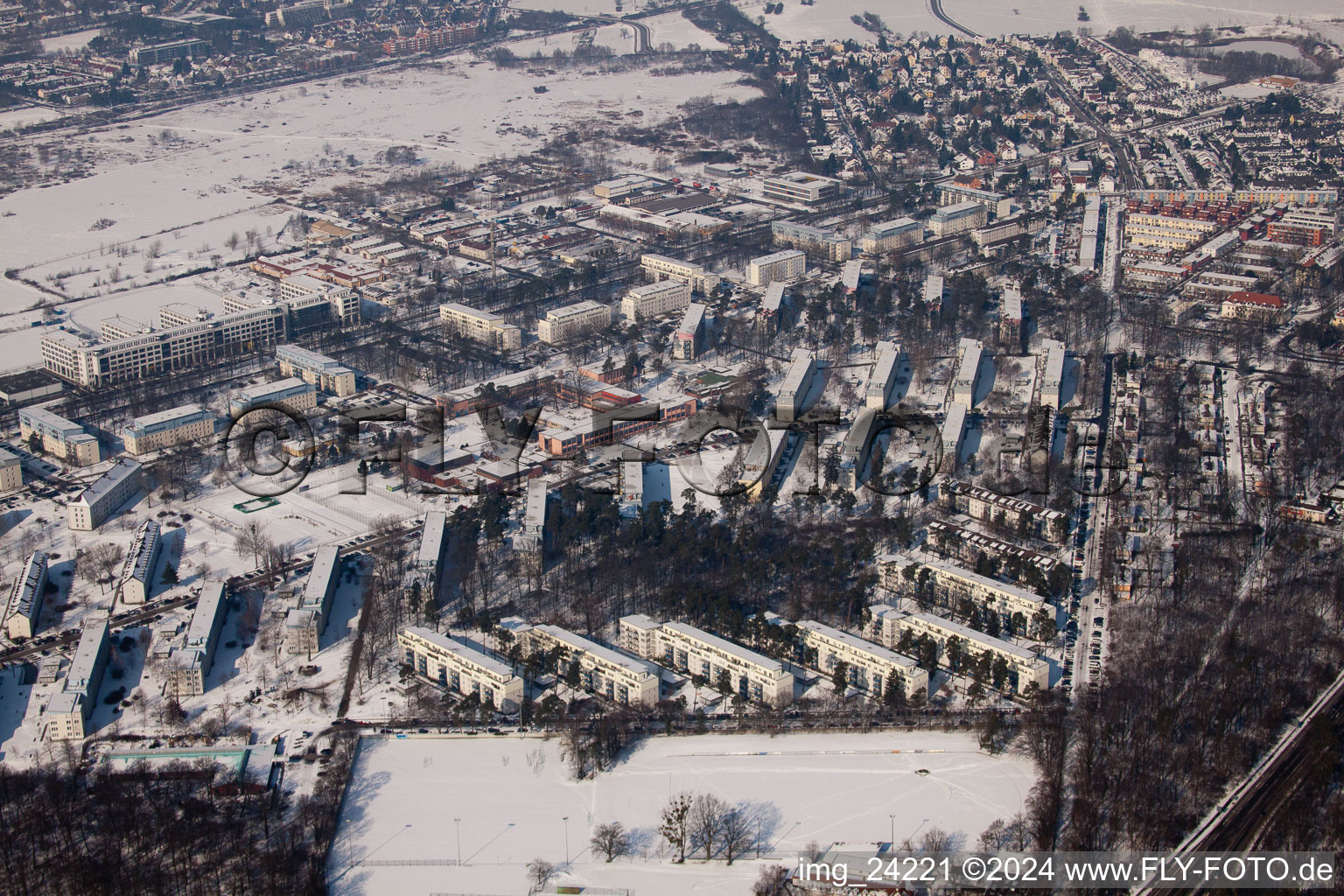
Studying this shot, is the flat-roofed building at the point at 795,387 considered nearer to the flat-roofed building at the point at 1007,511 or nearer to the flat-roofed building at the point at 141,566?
the flat-roofed building at the point at 1007,511

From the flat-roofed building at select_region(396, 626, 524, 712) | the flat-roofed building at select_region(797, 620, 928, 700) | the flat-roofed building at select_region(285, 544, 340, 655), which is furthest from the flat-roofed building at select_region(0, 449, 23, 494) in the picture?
the flat-roofed building at select_region(797, 620, 928, 700)

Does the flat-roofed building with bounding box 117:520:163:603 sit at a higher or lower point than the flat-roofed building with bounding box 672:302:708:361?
lower

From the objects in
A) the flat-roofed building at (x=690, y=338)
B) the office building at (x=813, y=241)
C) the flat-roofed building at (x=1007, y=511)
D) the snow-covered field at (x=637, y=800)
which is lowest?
the snow-covered field at (x=637, y=800)

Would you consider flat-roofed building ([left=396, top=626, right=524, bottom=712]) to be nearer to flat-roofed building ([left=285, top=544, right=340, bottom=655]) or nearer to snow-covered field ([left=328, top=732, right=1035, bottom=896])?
snow-covered field ([left=328, top=732, right=1035, bottom=896])

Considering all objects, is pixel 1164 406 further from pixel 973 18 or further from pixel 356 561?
pixel 973 18

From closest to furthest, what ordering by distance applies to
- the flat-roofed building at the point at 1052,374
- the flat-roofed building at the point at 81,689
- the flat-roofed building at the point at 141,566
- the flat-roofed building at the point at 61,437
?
the flat-roofed building at the point at 81,689
the flat-roofed building at the point at 141,566
the flat-roofed building at the point at 61,437
the flat-roofed building at the point at 1052,374

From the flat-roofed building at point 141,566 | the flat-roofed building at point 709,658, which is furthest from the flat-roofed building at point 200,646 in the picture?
the flat-roofed building at point 709,658

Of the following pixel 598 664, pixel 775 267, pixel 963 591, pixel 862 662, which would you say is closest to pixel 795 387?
pixel 963 591
